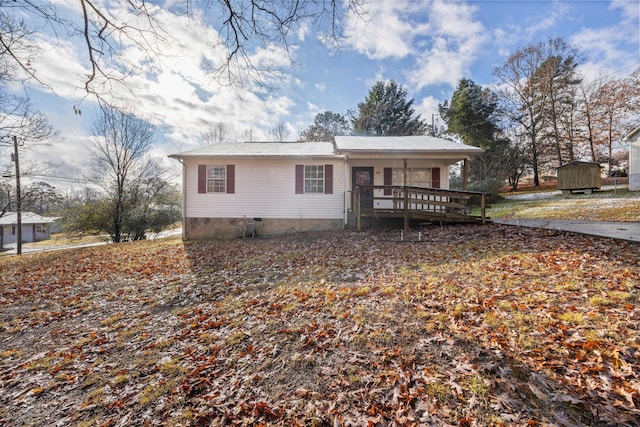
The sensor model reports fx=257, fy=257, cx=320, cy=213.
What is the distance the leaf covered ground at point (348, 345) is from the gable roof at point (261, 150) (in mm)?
6263

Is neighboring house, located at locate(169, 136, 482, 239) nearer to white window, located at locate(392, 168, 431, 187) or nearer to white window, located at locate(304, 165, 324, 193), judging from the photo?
white window, located at locate(304, 165, 324, 193)

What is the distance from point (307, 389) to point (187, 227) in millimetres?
10821

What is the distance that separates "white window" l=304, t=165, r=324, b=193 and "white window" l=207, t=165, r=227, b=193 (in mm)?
3645

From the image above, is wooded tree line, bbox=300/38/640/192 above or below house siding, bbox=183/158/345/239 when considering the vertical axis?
above

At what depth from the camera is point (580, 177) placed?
17.8 meters

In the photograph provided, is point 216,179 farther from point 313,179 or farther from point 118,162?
point 118,162

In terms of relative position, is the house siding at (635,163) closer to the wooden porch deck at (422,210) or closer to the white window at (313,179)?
the wooden porch deck at (422,210)

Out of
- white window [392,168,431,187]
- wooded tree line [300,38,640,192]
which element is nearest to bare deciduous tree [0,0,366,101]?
white window [392,168,431,187]

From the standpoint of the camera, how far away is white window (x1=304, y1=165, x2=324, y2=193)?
11.5 metres

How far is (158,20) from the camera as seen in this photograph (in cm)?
397

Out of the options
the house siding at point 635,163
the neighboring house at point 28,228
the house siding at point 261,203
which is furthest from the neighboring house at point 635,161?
the neighboring house at point 28,228

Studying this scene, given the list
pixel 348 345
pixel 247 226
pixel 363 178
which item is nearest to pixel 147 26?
pixel 348 345

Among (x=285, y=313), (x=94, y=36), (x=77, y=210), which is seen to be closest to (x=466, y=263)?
(x=285, y=313)

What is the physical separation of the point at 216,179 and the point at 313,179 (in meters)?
4.36
